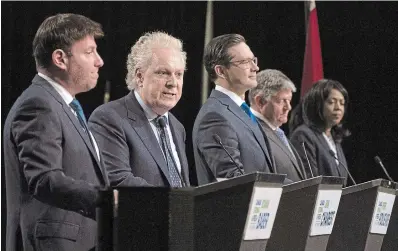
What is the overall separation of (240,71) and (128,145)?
1.17 m

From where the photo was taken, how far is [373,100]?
757 centimetres

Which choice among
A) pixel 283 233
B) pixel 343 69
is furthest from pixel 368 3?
pixel 283 233

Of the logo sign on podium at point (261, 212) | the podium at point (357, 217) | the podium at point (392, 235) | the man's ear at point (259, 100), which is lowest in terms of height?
the podium at point (392, 235)

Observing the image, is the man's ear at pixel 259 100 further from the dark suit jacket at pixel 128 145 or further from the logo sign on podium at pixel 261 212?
the logo sign on podium at pixel 261 212

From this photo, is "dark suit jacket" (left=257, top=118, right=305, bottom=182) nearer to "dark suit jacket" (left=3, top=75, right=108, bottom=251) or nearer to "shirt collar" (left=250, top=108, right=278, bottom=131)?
"shirt collar" (left=250, top=108, right=278, bottom=131)

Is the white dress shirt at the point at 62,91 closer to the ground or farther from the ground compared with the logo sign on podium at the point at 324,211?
farther from the ground

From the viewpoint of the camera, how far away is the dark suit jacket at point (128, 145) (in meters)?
3.43

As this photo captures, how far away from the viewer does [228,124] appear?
13.9ft

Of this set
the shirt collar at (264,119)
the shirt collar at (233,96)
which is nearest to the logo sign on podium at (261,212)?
the shirt collar at (233,96)

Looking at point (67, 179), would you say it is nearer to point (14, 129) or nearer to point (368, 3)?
point (14, 129)

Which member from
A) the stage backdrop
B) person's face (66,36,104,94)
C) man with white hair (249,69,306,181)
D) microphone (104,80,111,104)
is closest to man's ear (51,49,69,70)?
person's face (66,36,104,94)

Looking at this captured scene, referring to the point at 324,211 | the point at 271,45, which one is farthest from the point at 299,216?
the point at 271,45

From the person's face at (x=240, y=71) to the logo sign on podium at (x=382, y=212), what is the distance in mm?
921

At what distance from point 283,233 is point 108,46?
3.04 metres
